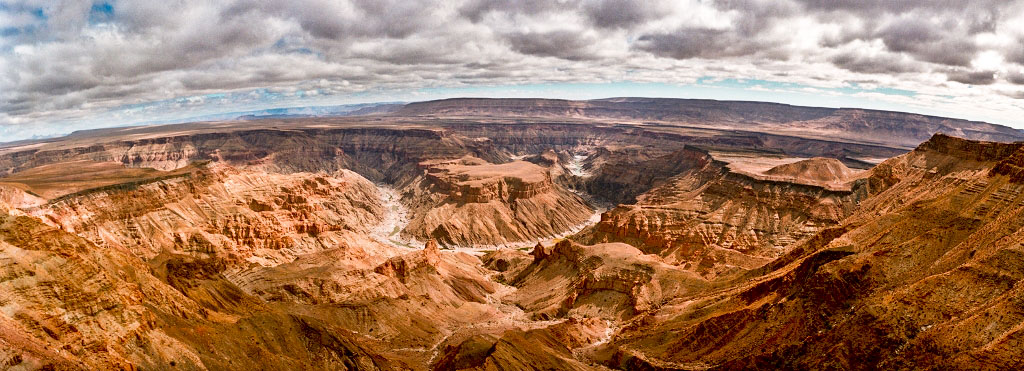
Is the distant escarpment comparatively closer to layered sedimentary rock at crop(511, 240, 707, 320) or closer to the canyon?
the canyon

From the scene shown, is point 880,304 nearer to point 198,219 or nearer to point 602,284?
point 602,284

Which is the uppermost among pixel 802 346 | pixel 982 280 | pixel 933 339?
pixel 982 280

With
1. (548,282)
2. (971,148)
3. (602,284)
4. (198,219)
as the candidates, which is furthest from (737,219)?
(198,219)

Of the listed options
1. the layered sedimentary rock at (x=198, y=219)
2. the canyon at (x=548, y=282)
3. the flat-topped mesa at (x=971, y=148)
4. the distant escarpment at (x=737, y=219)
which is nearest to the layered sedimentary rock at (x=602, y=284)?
the canyon at (x=548, y=282)

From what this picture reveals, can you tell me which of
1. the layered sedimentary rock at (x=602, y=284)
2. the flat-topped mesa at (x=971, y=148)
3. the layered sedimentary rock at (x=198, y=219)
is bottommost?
the layered sedimentary rock at (x=602, y=284)

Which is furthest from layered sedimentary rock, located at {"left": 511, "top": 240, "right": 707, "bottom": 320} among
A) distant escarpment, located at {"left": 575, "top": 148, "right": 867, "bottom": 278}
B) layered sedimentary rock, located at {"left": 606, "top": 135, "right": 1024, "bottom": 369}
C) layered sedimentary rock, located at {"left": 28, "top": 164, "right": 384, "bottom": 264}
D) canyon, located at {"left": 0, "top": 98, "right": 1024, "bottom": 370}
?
layered sedimentary rock, located at {"left": 28, "top": 164, "right": 384, "bottom": 264}

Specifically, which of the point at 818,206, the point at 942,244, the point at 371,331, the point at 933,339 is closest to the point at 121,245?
the point at 371,331

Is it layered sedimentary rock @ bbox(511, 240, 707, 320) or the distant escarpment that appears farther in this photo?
the distant escarpment

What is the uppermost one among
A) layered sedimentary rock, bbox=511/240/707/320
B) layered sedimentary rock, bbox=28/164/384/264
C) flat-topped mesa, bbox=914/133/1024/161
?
flat-topped mesa, bbox=914/133/1024/161

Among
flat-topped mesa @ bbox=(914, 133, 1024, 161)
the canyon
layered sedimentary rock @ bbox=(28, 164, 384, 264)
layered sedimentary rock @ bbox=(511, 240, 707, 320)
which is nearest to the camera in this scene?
the canyon

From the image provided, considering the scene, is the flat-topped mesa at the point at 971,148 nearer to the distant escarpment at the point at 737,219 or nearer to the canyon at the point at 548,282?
the canyon at the point at 548,282

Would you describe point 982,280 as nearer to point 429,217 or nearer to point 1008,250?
point 1008,250
